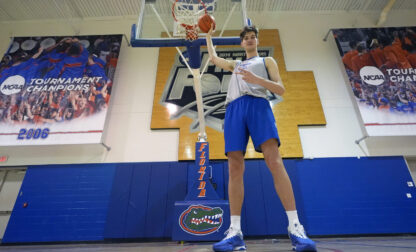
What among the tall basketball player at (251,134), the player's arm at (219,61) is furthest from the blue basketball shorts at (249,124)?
the player's arm at (219,61)

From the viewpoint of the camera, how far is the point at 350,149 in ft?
13.6

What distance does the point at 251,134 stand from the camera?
1441 mm

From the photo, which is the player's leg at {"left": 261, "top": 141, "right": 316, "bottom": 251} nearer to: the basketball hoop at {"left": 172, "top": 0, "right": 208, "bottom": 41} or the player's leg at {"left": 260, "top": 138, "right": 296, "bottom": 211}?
the player's leg at {"left": 260, "top": 138, "right": 296, "bottom": 211}

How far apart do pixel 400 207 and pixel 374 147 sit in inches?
41.0

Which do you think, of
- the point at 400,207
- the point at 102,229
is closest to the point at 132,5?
the point at 102,229

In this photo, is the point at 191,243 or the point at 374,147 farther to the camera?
the point at 374,147

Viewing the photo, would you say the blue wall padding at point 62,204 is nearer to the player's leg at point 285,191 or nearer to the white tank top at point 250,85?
the white tank top at point 250,85

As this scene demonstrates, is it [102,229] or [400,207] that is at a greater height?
[400,207]

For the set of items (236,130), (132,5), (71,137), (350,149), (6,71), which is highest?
(132,5)

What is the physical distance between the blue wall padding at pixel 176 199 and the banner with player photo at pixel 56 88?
0.67m

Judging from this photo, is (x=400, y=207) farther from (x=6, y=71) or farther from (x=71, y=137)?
(x=6, y=71)

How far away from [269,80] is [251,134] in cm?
37

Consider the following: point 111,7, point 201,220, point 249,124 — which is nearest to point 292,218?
point 249,124

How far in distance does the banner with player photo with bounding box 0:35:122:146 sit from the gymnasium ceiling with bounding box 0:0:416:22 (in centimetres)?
88
